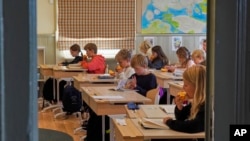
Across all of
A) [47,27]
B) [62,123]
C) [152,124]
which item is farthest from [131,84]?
[47,27]

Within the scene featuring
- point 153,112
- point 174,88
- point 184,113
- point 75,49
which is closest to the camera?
point 184,113

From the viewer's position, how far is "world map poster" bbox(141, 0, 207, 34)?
9.53 m

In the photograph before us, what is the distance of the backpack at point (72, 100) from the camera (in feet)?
23.2

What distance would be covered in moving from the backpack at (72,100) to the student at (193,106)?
411cm

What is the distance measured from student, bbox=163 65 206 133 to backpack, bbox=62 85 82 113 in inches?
162

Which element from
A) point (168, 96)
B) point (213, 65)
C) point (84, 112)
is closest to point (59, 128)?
point (84, 112)

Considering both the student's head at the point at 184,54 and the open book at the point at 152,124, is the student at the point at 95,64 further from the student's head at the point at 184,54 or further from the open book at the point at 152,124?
the open book at the point at 152,124

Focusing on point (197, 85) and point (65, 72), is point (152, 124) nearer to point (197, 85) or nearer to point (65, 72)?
point (197, 85)

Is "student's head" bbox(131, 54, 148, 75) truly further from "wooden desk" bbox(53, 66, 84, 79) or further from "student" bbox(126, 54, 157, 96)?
"wooden desk" bbox(53, 66, 84, 79)

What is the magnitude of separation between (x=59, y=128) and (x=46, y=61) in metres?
2.80

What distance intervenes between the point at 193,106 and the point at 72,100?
429 cm

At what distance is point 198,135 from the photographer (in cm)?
290

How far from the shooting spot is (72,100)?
707 cm

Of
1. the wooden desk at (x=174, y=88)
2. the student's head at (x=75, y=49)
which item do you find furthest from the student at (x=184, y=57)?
Answer: the student's head at (x=75, y=49)
